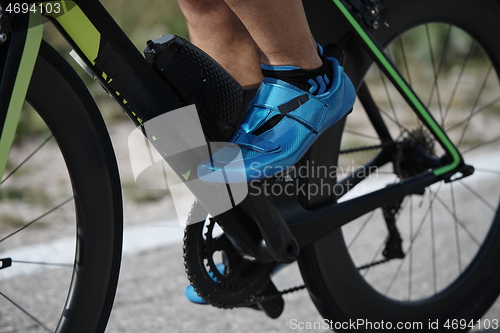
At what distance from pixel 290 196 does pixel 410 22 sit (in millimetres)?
665

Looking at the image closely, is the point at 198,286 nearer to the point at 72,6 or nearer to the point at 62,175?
the point at 72,6

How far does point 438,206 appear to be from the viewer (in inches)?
124

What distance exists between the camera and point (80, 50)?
1154 millimetres

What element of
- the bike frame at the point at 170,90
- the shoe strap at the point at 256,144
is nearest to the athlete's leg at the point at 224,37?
the bike frame at the point at 170,90

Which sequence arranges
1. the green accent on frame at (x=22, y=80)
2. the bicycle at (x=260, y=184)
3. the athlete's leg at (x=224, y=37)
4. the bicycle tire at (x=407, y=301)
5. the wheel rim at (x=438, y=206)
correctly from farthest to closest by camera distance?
the wheel rim at (x=438, y=206) → the bicycle tire at (x=407, y=301) → the athlete's leg at (x=224, y=37) → the bicycle at (x=260, y=184) → the green accent on frame at (x=22, y=80)

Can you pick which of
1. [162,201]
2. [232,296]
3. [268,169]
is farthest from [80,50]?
[162,201]

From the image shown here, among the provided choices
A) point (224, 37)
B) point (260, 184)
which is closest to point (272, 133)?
point (260, 184)

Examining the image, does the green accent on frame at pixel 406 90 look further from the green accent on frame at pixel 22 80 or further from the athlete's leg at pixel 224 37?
the green accent on frame at pixel 22 80

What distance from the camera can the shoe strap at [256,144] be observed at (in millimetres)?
1242

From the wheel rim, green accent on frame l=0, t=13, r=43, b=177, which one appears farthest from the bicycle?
the wheel rim

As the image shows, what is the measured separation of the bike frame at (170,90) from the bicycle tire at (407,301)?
11 cm

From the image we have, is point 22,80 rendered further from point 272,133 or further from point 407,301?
point 407,301

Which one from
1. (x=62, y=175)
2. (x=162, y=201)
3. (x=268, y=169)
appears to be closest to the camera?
(x=268, y=169)

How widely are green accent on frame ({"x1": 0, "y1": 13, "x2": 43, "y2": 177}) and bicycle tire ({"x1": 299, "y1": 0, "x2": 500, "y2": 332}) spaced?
0.89m
